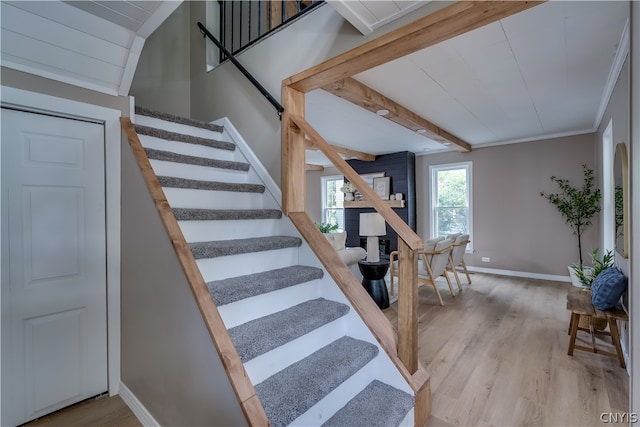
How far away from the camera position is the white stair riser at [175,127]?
8.52 feet

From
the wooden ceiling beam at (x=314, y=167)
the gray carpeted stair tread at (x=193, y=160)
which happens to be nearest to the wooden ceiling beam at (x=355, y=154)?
the wooden ceiling beam at (x=314, y=167)

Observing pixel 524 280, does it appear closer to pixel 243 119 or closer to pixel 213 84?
pixel 243 119

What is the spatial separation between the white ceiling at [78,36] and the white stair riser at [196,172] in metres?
0.64

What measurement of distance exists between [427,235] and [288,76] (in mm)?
4829

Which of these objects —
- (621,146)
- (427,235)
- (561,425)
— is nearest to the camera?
(561,425)

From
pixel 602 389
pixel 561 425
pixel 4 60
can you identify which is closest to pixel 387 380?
pixel 561 425

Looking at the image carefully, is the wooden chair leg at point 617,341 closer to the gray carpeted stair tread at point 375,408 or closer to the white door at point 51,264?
the gray carpeted stair tread at point 375,408

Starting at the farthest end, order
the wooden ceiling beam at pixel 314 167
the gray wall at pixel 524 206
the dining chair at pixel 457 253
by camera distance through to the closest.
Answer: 1. the wooden ceiling beam at pixel 314 167
2. the gray wall at pixel 524 206
3. the dining chair at pixel 457 253

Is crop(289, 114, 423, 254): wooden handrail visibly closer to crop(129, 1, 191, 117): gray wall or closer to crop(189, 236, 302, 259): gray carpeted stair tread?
crop(189, 236, 302, 259): gray carpeted stair tread

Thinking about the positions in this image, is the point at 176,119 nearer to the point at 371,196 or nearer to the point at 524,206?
the point at 371,196

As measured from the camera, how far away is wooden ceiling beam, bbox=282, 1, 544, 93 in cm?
146

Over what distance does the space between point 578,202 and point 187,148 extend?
5517 millimetres

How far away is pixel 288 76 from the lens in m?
2.47

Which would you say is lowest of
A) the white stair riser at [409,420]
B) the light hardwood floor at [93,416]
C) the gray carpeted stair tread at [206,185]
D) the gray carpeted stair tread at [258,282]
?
the light hardwood floor at [93,416]
